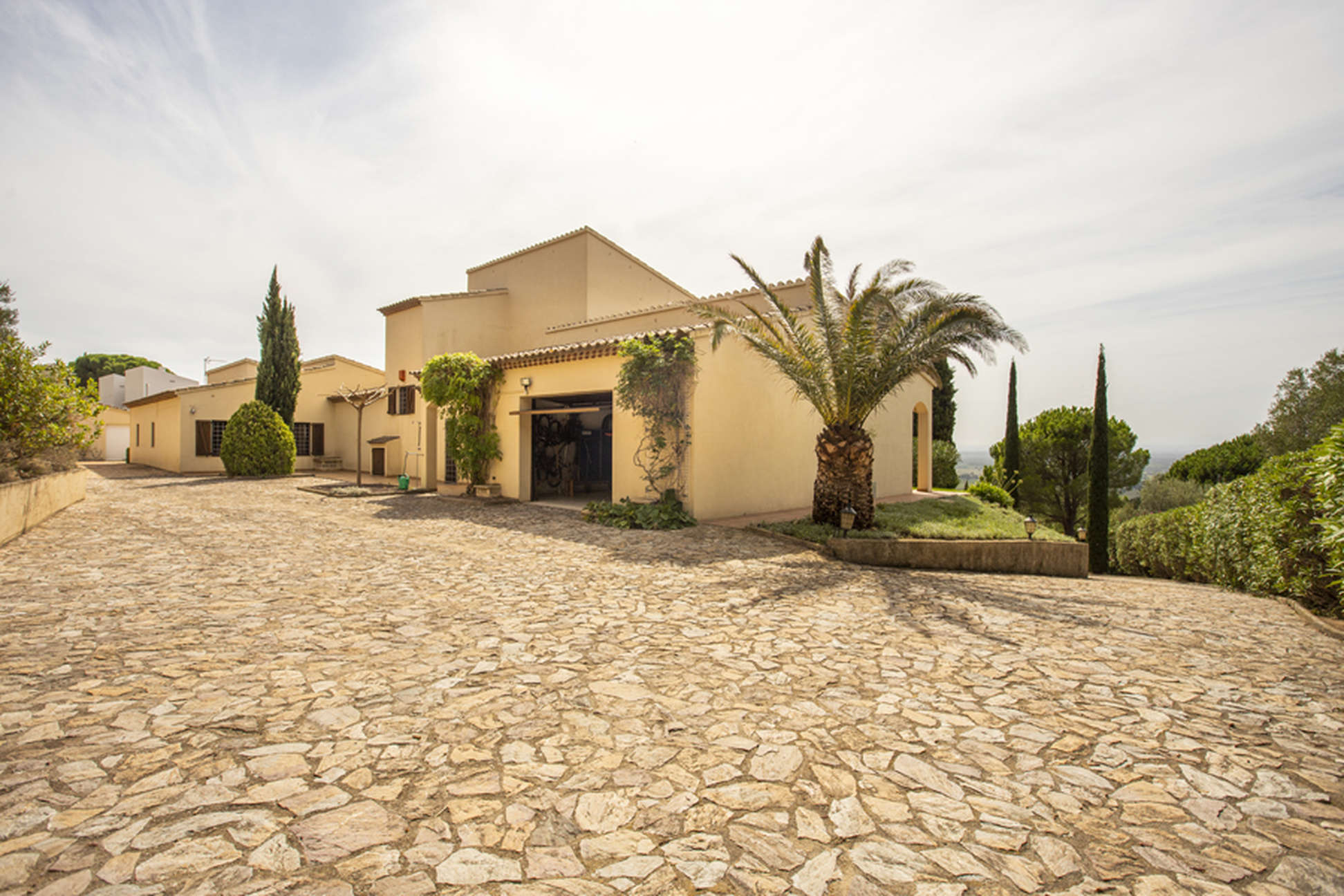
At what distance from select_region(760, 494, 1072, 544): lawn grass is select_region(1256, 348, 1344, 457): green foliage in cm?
2744

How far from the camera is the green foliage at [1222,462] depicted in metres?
31.8

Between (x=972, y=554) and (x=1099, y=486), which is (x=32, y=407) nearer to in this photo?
(x=972, y=554)

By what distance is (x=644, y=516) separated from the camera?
1205 centimetres

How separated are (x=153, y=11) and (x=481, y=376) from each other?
31.0ft

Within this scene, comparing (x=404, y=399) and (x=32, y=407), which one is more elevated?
(x=404, y=399)

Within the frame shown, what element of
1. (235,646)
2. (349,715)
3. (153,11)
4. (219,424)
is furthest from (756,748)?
(219,424)

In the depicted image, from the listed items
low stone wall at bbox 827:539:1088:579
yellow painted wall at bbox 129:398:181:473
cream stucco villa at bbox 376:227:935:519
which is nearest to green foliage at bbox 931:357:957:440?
cream stucco villa at bbox 376:227:935:519

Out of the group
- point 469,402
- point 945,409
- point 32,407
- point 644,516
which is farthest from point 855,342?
point 945,409

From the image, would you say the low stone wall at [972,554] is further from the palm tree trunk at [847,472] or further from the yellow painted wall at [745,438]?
the yellow painted wall at [745,438]

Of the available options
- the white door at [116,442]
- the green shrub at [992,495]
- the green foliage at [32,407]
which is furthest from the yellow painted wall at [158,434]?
the green shrub at [992,495]

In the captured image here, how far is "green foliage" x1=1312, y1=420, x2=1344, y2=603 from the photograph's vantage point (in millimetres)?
6039

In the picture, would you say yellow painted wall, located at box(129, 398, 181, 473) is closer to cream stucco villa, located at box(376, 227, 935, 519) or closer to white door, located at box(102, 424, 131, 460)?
white door, located at box(102, 424, 131, 460)

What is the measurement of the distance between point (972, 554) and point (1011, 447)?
61.6ft

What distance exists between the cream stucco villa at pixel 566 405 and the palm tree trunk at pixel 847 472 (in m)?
2.21
